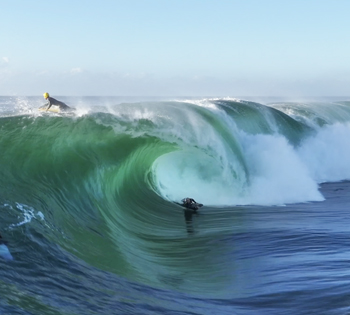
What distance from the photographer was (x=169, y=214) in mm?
12523

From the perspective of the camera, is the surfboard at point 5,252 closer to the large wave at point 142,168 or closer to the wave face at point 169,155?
the large wave at point 142,168

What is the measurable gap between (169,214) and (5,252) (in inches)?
252

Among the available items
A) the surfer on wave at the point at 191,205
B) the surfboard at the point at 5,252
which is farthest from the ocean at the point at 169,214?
the surfer on wave at the point at 191,205

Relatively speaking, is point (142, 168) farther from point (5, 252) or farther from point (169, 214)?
point (5, 252)

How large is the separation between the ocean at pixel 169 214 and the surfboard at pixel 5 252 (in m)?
0.03

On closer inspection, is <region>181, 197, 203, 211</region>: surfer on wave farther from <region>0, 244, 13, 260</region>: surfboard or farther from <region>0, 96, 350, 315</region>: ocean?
<region>0, 244, 13, 260</region>: surfboard

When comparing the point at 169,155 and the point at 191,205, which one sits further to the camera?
the point at 169,155

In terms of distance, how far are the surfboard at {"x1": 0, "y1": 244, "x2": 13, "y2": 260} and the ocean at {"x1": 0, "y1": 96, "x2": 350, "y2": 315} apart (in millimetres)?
27

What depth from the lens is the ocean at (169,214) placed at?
6.12 m

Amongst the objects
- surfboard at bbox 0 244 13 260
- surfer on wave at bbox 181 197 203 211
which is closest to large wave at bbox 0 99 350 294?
surfer on wave at bbox 181 197 203 211

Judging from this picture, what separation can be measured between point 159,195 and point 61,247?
22.4ft

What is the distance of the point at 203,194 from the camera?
14867 mm

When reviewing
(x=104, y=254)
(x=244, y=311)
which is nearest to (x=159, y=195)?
(x=104, y=254)

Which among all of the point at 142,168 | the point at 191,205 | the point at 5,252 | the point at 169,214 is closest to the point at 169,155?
the point at 142,168
